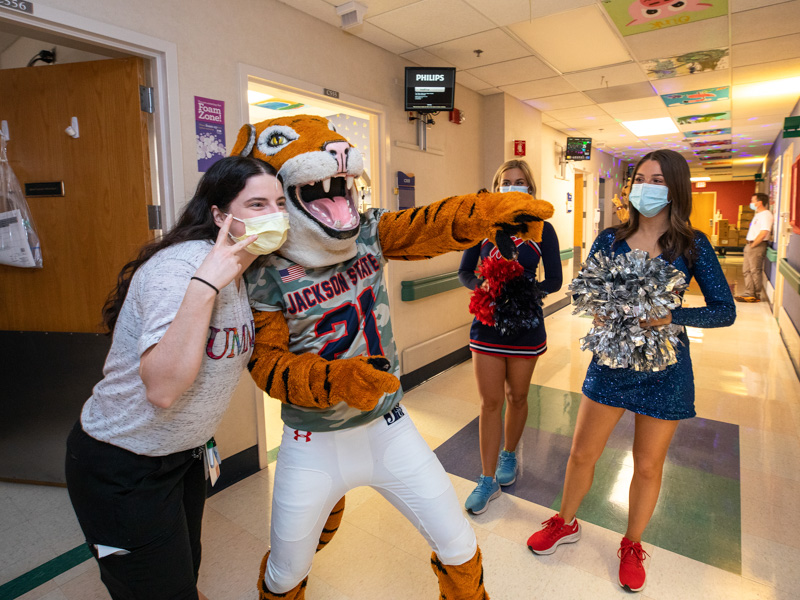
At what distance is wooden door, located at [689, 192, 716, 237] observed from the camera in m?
19.8

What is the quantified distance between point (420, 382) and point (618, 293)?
291 cm

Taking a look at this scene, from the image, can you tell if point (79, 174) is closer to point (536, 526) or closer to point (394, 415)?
point (394, 415)

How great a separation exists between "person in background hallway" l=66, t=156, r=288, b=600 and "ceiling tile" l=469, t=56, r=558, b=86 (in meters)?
3.78

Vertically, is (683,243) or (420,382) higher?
(683,243)

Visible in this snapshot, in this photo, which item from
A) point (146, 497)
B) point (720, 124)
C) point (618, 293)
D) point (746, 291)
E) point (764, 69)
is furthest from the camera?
point (746, 291)

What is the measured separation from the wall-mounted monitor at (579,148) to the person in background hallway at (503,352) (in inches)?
225

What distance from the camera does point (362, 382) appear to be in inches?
44.9

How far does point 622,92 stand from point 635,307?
15.9 ft

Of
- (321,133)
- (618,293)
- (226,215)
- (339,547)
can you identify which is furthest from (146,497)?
(618,293)

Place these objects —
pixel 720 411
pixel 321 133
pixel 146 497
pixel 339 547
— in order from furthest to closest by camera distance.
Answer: pixel 720 411
pixel 339 547
pixel 321 133
pixel 146 497

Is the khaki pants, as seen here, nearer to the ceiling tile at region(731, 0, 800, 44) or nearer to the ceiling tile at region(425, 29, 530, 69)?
the ceiling tile at region(731, 0, 800, 44)

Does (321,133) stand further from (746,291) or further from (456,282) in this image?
(746,291)

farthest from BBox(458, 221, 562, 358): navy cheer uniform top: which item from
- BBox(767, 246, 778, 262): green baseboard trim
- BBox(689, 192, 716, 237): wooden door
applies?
BBox(689, 192, 716, 237): wooden door

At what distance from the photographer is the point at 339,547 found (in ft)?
7.33
